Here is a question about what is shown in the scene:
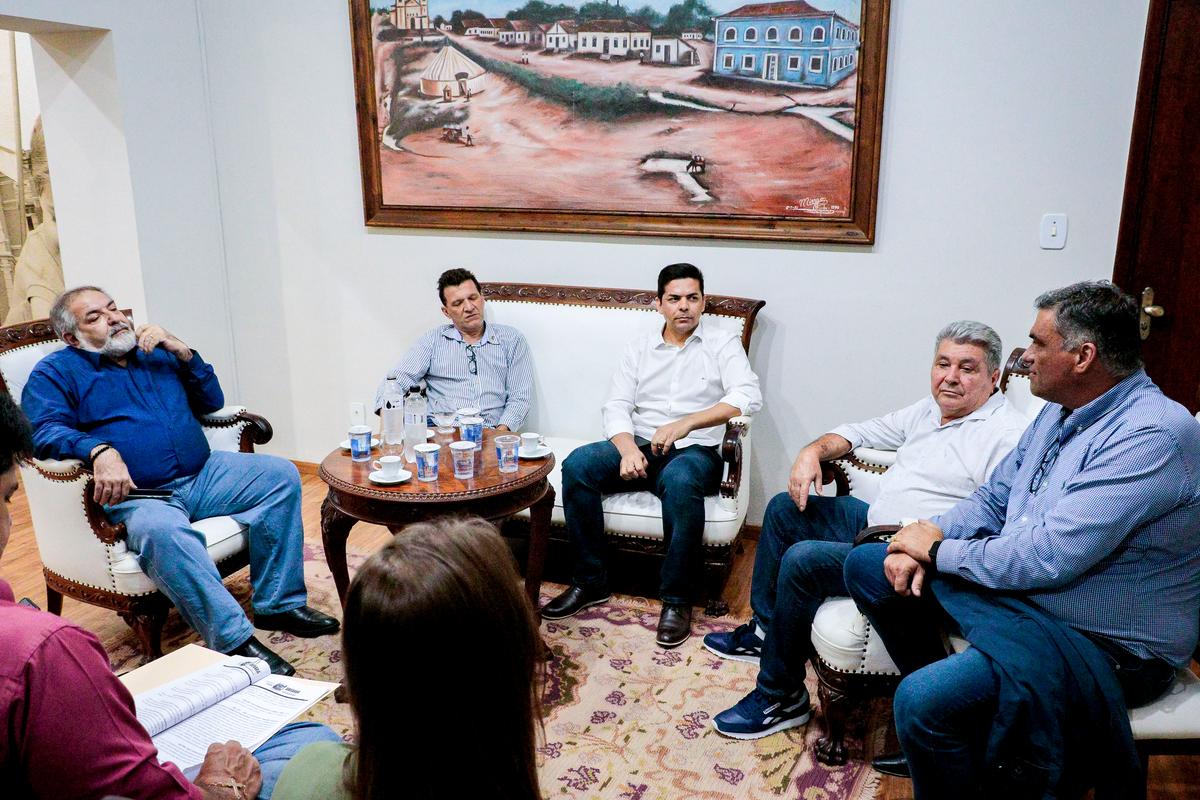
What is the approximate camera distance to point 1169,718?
1.76m

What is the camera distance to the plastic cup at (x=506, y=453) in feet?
8.63

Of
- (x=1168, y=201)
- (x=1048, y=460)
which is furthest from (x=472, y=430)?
(x=1168, y=201)

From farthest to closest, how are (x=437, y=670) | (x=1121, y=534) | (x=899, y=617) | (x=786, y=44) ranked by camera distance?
(x=786, y=44), (x=899, y=617), (x=1121, y=534), (x=437, y=670)

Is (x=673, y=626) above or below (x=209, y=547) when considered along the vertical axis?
below

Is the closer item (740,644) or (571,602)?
(740,644)

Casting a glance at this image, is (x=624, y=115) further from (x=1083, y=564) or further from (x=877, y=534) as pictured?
(x=1083, y=564)

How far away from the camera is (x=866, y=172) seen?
3.20 m

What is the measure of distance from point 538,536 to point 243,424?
1.17 m

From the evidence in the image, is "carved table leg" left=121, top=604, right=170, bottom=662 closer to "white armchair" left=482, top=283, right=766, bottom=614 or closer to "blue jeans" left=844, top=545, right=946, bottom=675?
"white armchair" left=482, top=283, right=766, bottom=614

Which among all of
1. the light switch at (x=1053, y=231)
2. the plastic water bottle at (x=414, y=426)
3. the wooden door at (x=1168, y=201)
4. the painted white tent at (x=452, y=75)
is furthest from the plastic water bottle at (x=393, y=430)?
the wooden door at (x=1168, y=201)

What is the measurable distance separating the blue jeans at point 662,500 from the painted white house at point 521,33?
5.30 feet

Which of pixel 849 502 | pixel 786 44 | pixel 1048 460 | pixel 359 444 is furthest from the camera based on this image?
pixel 786 44

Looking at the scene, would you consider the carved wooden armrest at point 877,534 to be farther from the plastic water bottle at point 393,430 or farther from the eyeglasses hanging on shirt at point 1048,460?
the plastic water bottle at point 393,430
